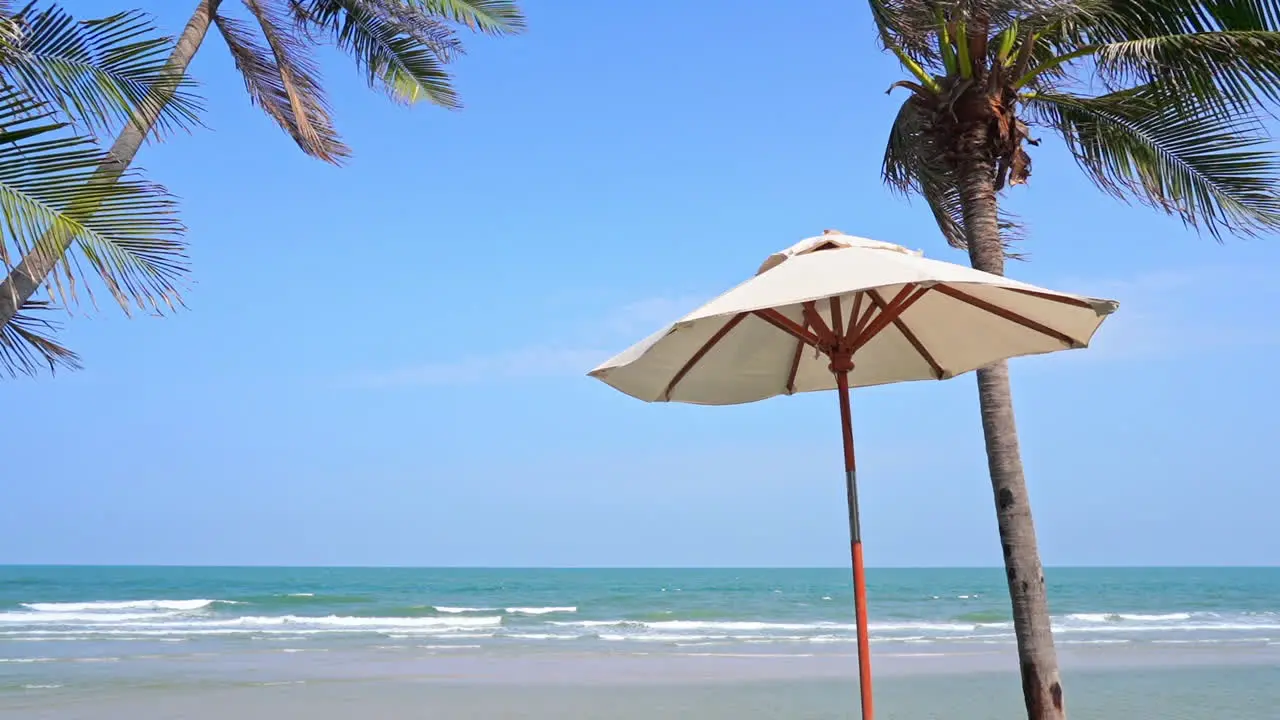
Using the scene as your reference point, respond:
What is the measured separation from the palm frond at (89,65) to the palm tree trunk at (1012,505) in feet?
15.0

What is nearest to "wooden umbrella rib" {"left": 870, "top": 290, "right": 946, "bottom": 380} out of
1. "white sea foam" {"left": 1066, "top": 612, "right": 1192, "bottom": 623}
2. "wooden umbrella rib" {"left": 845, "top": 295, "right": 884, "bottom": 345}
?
"wooden umbrella rib" {"left": 845, "top": 295, "right": 884, "bottom": 345}

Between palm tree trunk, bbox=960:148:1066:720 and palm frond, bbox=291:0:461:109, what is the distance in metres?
5.49

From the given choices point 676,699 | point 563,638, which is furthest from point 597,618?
point 676,699

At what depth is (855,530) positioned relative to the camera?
4.36 meters

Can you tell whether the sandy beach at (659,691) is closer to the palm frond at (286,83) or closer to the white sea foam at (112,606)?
the palm frond at (286,83)

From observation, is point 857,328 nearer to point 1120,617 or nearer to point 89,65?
point 89,65

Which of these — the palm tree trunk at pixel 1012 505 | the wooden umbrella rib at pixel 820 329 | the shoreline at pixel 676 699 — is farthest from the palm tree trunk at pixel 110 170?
the shoreline at pixel 676 699

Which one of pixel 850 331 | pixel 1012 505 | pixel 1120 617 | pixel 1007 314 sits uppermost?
pixel 1007 314

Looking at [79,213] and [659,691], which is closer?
[79,213]

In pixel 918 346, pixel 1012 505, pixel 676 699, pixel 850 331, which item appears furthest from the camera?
pixel 676 699

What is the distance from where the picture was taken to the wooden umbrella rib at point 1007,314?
4.62 meters

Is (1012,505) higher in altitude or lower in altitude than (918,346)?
lower

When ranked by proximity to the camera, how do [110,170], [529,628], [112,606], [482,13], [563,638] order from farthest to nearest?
[112,606] → [529,628] → [563,638] → [482,13] → [110,170]

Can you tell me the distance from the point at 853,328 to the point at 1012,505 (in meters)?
2.01
